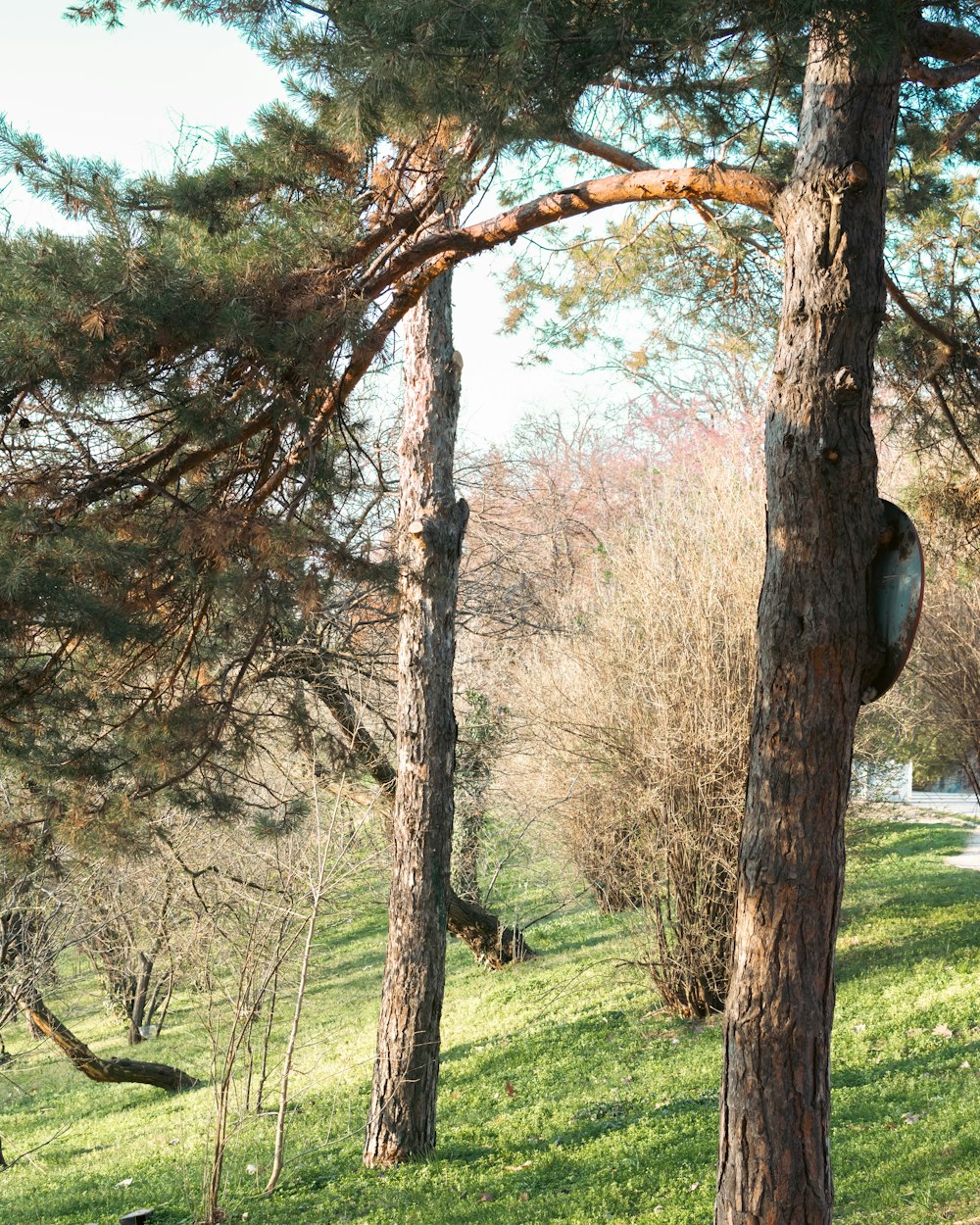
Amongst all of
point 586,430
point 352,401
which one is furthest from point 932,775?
point 352,401

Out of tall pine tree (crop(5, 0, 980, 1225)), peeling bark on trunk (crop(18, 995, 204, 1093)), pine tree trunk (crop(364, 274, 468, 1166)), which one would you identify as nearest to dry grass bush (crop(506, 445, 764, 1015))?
pine tree trunk (crop(364, 274, 468, 1166))

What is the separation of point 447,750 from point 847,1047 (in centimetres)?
374

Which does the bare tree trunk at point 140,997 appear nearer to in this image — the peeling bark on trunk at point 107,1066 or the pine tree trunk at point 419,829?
the peeling bark on trunk at point 107,1066

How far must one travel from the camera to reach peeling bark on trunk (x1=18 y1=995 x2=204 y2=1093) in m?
13.8

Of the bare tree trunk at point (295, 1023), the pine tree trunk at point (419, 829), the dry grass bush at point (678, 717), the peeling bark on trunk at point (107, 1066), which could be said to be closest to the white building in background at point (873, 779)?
the dry grass bush at point (678, 717)

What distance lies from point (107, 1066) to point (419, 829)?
8.60 metres

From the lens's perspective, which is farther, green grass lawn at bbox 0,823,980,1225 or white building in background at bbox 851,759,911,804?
white building in background at bbox 851,759,911,804

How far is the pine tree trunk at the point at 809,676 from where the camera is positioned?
3.76m

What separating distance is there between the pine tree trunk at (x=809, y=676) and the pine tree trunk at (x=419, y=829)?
3990mm

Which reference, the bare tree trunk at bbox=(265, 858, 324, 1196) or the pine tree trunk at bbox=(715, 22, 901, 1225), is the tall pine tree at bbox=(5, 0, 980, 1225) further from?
the bare tree trunk at bbox=(265, 858, 324, 1196)

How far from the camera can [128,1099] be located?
14266mm

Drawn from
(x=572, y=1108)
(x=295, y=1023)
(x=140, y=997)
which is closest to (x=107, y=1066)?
(x=140, y=997)

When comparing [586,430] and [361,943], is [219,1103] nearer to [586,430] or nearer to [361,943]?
[361,943]

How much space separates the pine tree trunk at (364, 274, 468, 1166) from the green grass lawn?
1.47ft
